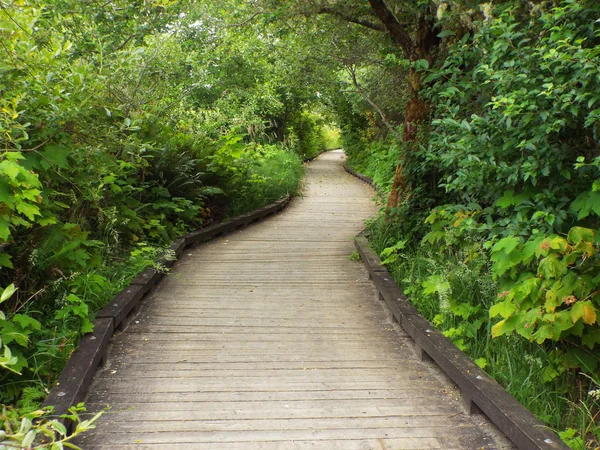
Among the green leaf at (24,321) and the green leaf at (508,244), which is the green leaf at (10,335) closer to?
the green leaf at (24,321)

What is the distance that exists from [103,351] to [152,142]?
459cm

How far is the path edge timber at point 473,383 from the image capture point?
312 cm

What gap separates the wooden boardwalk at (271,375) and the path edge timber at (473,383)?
0.13 metres

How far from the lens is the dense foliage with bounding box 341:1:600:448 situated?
11.8 feet

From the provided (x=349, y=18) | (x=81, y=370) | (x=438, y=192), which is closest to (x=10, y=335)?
(x=81, y=370)

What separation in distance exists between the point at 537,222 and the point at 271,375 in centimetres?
227

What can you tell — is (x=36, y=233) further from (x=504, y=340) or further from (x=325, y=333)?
(x=504, y=340)

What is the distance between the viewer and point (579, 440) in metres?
3.18

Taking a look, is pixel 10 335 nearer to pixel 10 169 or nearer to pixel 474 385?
pixel 10 169

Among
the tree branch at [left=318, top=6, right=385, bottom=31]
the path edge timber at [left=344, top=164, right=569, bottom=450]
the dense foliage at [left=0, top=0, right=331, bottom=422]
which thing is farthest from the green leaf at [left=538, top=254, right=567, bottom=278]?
the tree branch at [left=318, top=6, right=385, bottom=31]

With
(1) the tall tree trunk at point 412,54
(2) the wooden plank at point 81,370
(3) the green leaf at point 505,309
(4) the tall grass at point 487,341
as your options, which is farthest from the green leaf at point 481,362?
(1) the tall tree trunk at point 412,54

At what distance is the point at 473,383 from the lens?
3746 mm

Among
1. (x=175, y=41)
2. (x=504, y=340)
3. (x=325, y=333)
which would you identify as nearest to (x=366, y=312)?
(x=325, y=333)

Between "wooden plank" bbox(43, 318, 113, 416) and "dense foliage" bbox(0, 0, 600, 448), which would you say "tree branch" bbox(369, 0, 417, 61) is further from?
"wooden plank" bbox(43, 318, 113, 416)
